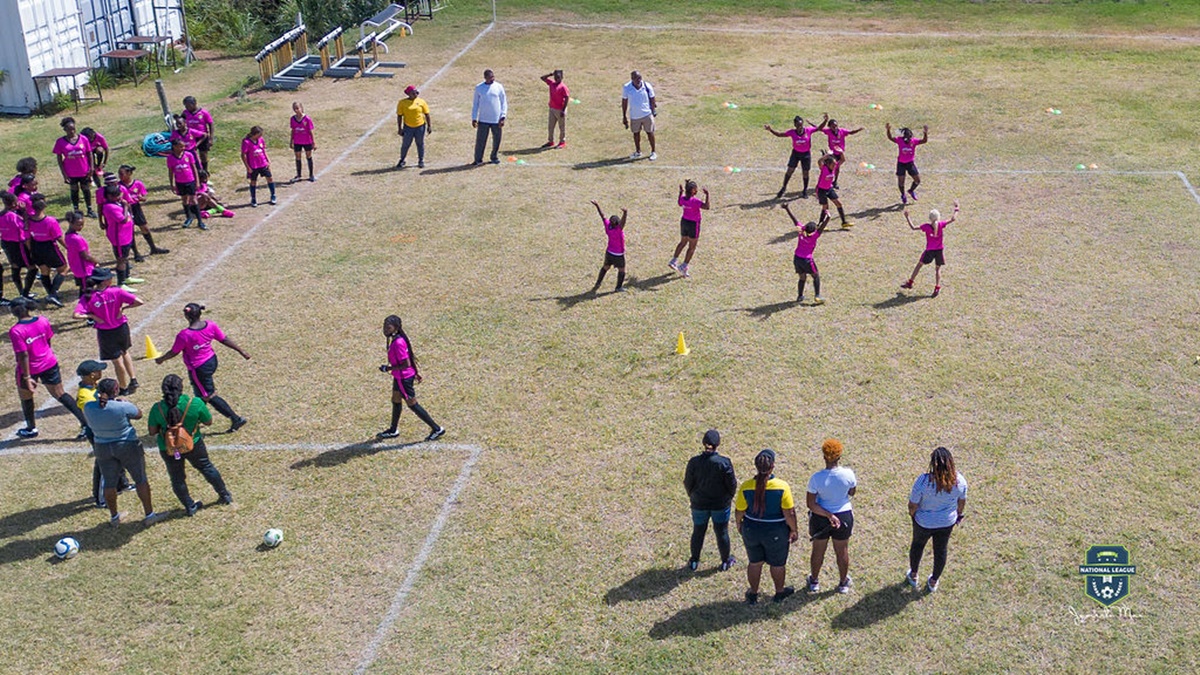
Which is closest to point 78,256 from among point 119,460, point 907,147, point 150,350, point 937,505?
point 150,350

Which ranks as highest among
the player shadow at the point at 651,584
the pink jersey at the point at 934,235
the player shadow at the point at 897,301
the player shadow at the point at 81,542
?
the pink jersey at the point at 934,235

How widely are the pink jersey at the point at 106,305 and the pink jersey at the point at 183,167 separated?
6.46 m

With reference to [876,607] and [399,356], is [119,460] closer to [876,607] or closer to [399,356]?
[399,356]

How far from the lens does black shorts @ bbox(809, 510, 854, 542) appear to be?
32.6ft

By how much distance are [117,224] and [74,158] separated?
426cm

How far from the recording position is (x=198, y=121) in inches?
862

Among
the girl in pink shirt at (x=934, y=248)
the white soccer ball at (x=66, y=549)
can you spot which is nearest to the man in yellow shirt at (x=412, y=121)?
the girl in pink shirt at (x=934, y=248)

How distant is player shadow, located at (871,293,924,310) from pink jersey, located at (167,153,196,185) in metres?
12.9

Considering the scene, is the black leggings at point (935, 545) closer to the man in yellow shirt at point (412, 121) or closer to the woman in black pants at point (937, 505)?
the woman in black pants at point (937, 505)

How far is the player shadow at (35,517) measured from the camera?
11.7m

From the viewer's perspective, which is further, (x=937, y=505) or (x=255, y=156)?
(x=255, y=156)

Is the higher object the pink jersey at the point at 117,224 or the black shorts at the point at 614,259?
the pink jersey at the point at 117,224

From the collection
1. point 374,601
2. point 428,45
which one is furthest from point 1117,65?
point 374,601

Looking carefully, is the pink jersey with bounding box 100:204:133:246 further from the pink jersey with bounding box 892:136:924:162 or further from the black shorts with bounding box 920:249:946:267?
the pink jersey with bounding box 892:136:924:162
